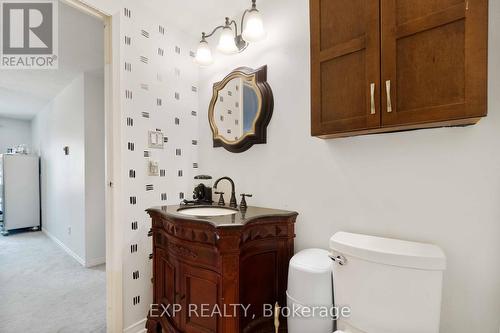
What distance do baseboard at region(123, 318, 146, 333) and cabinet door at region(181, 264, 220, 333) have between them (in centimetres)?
58

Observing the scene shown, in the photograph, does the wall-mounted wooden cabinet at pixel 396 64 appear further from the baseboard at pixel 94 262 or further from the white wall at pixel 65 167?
the baseboard at pixel 94 262

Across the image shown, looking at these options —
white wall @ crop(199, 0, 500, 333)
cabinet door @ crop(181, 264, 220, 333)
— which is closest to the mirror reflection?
white wall @ crop(199, 0, 500, 333)

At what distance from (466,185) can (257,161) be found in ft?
3.67

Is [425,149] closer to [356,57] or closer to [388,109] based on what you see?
[388,109]

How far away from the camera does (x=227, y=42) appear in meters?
1.72

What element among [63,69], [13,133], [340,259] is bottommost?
[340,259]

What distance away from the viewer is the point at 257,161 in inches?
68.1

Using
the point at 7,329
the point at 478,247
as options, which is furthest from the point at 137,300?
the point at 478,247

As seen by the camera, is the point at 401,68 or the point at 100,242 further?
the point at 100,242

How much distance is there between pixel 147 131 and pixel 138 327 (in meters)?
1.38

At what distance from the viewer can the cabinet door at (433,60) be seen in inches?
31.3

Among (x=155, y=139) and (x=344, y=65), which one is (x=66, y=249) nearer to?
(x=155, y=139)

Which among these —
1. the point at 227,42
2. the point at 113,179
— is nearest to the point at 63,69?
the point at 113,179

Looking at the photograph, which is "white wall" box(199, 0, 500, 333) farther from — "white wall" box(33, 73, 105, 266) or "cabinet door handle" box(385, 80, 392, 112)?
"white wall" box(33, 73, 105, 266)
